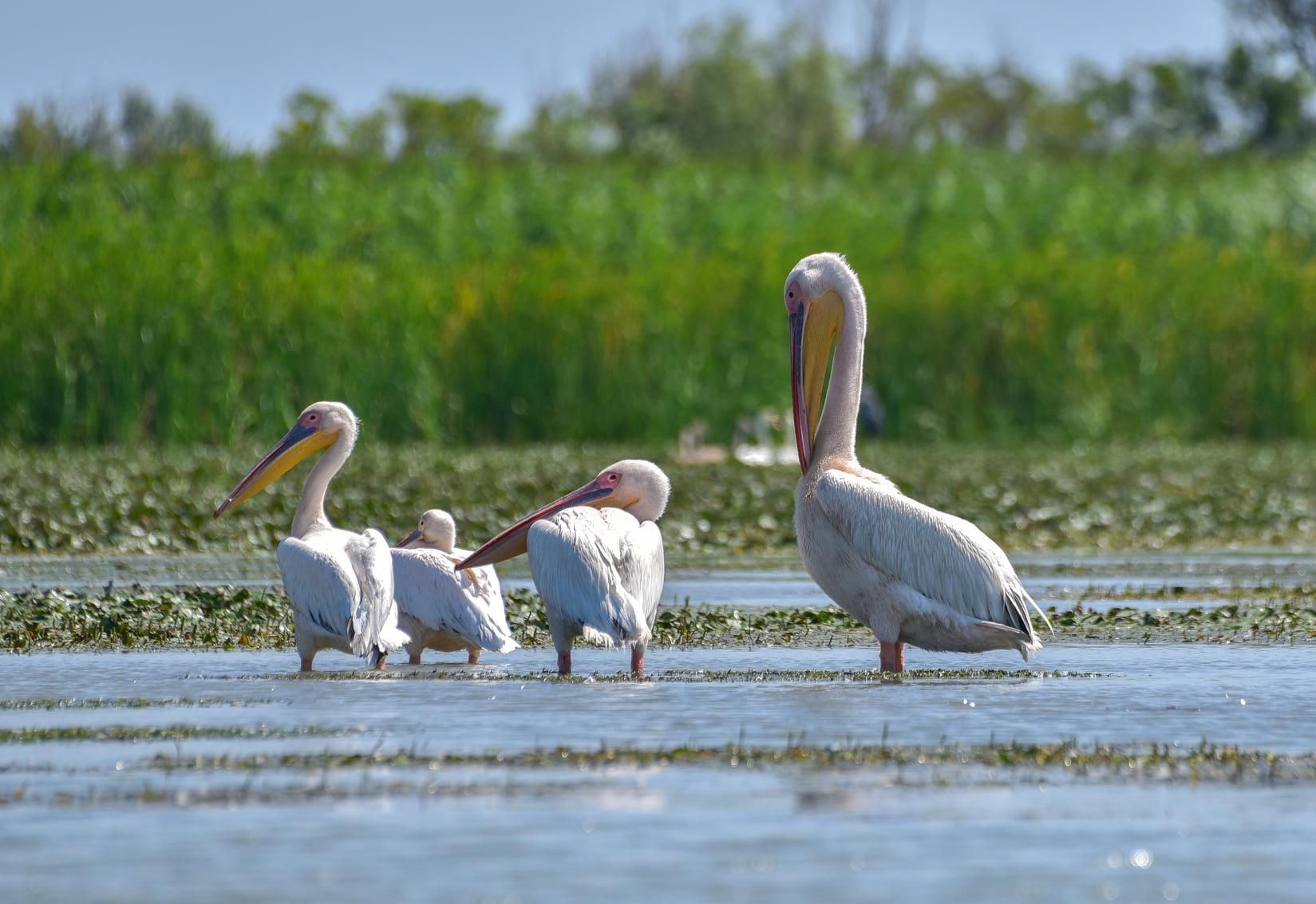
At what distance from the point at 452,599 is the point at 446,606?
0.04m

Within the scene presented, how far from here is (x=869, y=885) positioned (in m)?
4.16

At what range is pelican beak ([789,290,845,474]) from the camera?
8.87m

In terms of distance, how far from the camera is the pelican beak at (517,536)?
8.23 m

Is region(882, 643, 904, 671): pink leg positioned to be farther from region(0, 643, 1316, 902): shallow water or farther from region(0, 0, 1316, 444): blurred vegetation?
region(0, 0, 1316, 444): blurred vegetation

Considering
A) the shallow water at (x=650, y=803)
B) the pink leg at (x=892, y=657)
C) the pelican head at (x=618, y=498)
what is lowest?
the shallow water at (x=650, y=803)

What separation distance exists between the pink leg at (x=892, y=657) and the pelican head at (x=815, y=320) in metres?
1.10

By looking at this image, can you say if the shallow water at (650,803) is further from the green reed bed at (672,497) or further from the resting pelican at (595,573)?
the green reed bed at (672,497)

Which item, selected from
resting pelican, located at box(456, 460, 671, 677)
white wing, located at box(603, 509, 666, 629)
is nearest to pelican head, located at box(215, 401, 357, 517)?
resting pelican, located at box(456, 460, 671, 677)

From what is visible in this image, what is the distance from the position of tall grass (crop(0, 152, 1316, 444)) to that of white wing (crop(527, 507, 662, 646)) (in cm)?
1123

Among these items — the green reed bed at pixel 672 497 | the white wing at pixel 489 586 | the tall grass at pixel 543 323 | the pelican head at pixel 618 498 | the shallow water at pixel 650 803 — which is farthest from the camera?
the tall grass at pixel 543 323

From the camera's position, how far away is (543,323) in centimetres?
2017

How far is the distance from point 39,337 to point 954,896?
50.5ft

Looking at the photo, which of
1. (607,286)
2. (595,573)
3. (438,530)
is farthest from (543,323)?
(595,573)

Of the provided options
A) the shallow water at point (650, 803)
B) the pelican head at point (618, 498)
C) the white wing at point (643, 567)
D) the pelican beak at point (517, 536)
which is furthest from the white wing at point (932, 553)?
the pelican beak at point (517, 536)
